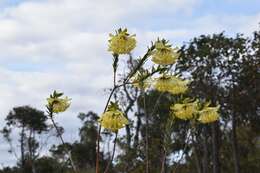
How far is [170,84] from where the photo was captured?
336 cm

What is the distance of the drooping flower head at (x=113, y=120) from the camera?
3.04m

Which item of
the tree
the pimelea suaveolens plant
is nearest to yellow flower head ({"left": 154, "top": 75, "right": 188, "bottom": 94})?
the pimelea suaveolens plant

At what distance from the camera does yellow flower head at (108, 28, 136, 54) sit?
3113mm

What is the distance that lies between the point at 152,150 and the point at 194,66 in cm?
428

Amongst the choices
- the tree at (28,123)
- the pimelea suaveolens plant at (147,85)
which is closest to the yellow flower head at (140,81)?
the pimelea suaveolens plant at (147,85)

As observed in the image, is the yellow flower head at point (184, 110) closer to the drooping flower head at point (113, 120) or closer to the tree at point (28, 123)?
the drooping flower head at point (113, 120)

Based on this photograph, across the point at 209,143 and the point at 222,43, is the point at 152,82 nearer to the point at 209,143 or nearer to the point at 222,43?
the point at 222,43

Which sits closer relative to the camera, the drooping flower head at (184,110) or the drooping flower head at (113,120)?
the drooping flower head at (113,120)

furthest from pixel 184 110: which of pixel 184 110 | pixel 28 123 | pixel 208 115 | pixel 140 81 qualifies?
pixel 28 123

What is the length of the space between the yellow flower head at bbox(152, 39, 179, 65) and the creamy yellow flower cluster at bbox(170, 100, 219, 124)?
0.91 ft

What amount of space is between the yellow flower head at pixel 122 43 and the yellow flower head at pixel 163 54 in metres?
0.13

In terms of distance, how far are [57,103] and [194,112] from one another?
72 centimetres

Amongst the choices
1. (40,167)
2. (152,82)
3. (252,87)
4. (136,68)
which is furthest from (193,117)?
(40,167)

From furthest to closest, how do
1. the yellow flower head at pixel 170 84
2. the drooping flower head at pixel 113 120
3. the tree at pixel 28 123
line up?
the tree at pixel 28 123, the yellow flower head at pixel 170 84, the drooping flower head at pixel 113 120
